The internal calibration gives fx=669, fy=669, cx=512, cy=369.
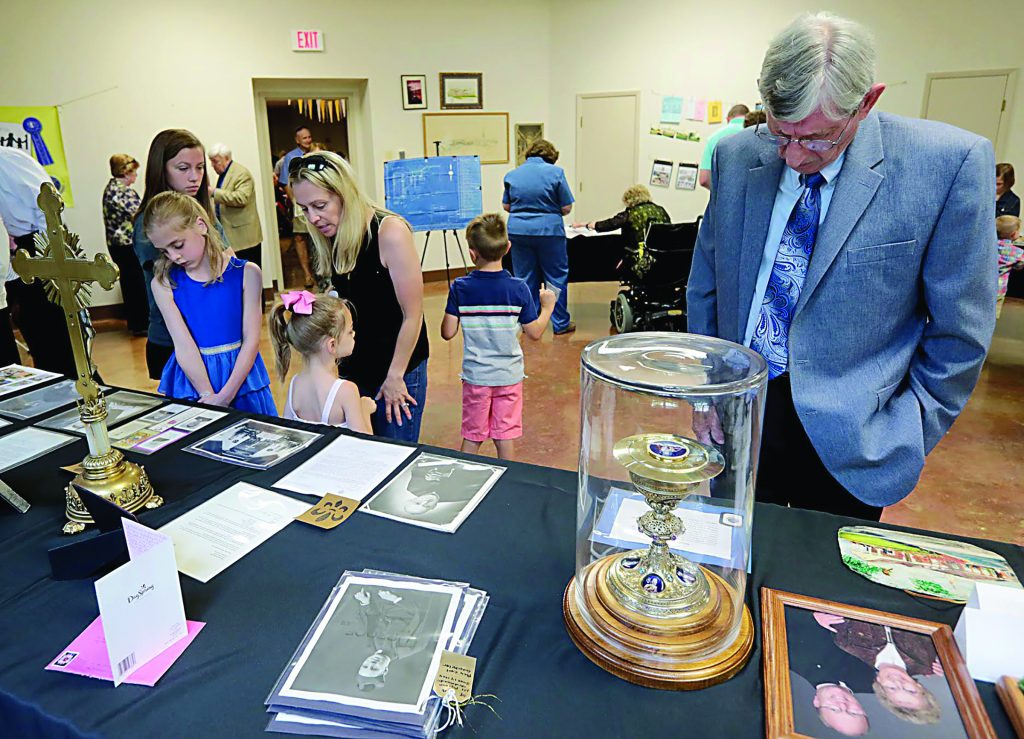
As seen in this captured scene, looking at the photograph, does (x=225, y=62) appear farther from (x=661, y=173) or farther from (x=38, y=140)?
(x=661, y=173)

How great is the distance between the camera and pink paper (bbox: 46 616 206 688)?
0.92 meters

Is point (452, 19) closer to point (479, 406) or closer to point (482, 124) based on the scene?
point (482, 124)

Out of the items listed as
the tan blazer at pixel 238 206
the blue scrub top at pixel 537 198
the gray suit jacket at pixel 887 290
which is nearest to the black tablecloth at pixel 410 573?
the gray suit jacket at pixel 887 290

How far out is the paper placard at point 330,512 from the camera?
4.18 feet

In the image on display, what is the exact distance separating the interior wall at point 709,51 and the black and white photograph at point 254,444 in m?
5.20

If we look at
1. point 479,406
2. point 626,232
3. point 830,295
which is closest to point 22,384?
point 479,406

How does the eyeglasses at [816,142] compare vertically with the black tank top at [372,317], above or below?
above

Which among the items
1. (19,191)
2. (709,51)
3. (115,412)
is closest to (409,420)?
(115,412)

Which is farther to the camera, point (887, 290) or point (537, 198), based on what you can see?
point (537, 198)

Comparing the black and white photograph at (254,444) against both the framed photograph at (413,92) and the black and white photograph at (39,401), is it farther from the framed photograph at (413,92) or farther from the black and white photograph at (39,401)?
the framed photograph at (413,92)

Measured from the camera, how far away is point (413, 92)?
276 inches

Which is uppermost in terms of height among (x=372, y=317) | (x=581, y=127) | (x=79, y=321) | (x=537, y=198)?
(x=581, y=127)

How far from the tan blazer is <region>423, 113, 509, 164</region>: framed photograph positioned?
2.05 metres

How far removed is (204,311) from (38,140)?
465cm
